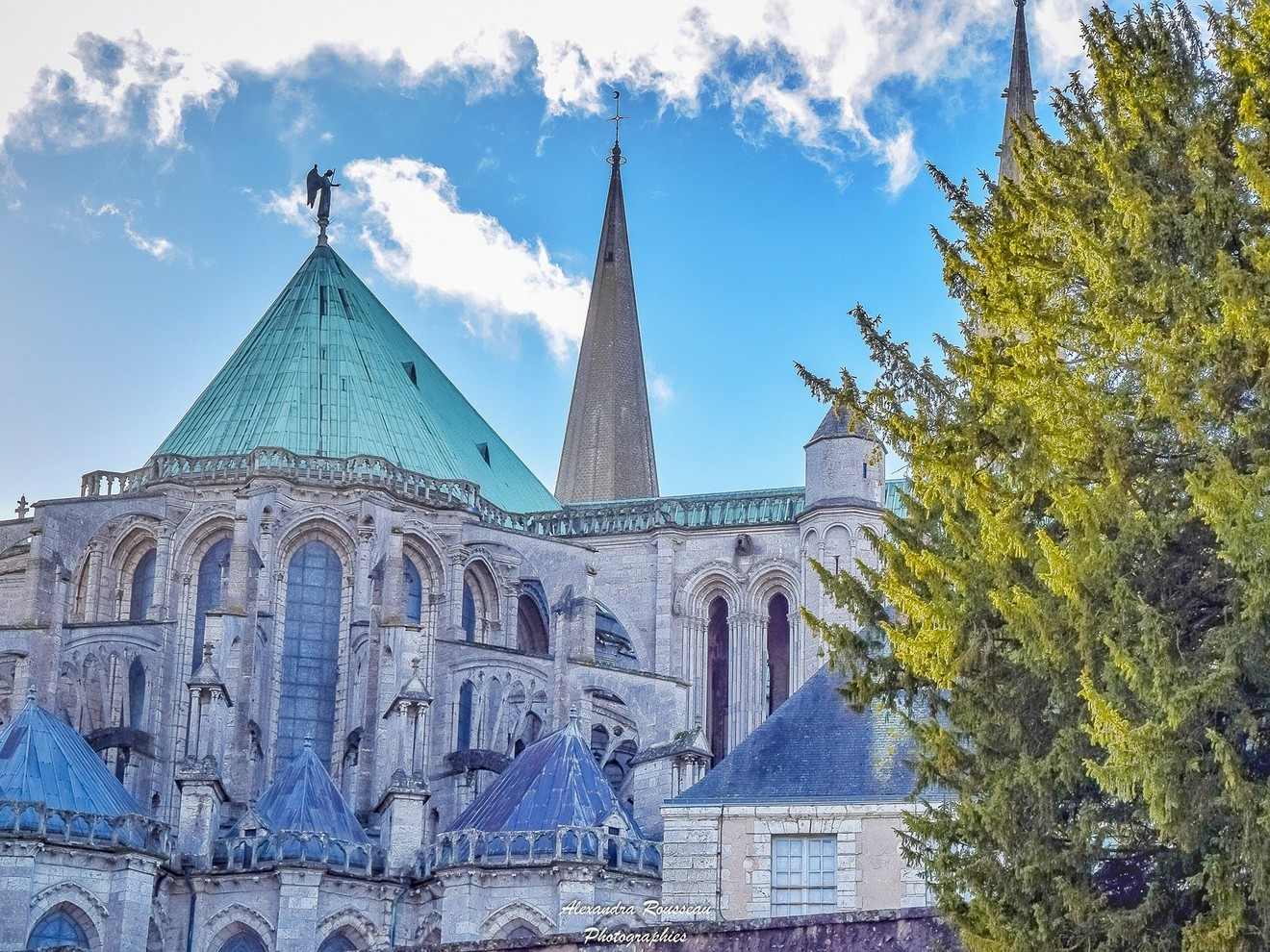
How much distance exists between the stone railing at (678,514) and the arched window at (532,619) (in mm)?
2183

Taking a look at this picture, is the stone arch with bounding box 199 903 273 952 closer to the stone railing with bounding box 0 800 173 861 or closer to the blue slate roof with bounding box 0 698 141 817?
the stone railing with bounding box 0 800 173 861

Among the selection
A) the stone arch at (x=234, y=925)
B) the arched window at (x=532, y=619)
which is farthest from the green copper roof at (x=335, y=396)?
the stone arch at (x=234, y=925)

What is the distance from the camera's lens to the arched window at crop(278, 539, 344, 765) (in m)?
40.1

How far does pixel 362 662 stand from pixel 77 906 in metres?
8.73

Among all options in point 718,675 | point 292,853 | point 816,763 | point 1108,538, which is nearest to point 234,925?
→ point 292,853

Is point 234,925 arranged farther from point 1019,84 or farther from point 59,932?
point 1019,84

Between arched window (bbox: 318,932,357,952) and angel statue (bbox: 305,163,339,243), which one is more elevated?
angel statue (bbox: 305,163,339,243)

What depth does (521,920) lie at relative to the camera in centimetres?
3269

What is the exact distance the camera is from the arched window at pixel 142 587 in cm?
4144

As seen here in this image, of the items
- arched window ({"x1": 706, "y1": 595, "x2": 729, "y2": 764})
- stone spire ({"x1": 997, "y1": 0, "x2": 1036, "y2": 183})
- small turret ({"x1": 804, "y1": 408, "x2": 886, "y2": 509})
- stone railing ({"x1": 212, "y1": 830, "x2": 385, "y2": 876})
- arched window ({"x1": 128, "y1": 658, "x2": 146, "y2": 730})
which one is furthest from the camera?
stone spire ({"x1": 997, "y1": 0, "x2": 1036, "y2": 183})

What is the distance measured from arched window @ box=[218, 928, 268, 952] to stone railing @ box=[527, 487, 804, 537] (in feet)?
47.1

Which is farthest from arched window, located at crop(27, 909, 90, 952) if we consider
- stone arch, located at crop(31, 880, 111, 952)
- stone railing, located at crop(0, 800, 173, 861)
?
stone railing, located at crop(0, 800, 173, 861)

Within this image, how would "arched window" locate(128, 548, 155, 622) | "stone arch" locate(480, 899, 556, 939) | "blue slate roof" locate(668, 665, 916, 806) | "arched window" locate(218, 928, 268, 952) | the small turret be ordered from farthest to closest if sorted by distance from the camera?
1. the small turret
2. "arched window" locate(128, 548, 155, 622)
3. "arched window" locate(218, 928, 268, 952)
4. "stone arch" locate(480, 899, 556, 939)
5. "blue slate roof" locate(668, 665, 916, 806)

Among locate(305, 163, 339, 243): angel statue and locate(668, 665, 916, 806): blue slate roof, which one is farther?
locate(305, 163, 339, 243): angel statue
